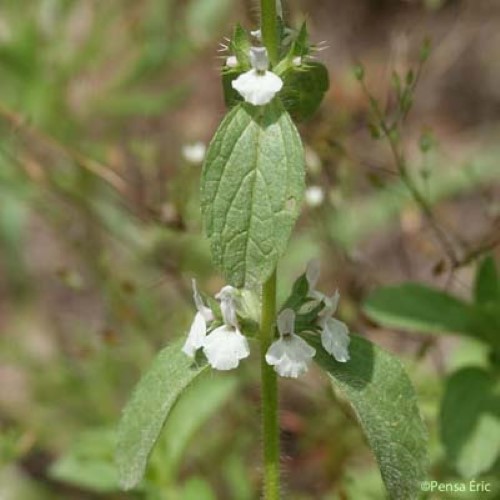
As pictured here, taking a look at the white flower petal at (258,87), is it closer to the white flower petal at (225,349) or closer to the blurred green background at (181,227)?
the white flower petal at (225,349)

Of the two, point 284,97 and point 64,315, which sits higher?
point 284,97

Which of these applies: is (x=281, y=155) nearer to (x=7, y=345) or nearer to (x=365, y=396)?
(x=365, y=396)

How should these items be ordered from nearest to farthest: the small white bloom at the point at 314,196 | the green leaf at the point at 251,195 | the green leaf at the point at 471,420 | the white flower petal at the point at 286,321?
the green leaf at the point at 251,195, the white flower petal at the point at 286,321, the green leaf at the point at 471,420, the small white bloom at the point at 314,196

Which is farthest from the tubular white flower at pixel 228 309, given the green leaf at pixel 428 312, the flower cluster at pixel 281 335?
the green leaf at pixel 428 312

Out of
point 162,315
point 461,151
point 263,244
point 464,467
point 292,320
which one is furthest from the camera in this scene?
point 461,151

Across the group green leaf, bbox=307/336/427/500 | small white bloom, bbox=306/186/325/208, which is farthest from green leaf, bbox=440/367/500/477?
small white bloom, bbox=306/186/325/208

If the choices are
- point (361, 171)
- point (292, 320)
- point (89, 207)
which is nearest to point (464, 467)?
point (292, 320)

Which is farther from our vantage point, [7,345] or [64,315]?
[64,315]
